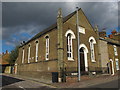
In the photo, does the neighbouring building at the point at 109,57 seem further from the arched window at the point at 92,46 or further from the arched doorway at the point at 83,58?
the arched doorway at the point at 83,58

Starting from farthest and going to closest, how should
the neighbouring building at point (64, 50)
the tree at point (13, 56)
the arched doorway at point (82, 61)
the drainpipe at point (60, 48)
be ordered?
the tree at point (13, 56) < the arched doorway at point (82, 61) < the neighbouring building at point (64, 50) < the drainpipe at point (60, 48)

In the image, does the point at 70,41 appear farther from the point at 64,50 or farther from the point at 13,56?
the point at 13,56

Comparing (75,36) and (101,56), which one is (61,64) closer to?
(75,36)

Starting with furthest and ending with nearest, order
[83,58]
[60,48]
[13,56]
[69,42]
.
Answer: [13,56]
[83,58]
[69,42]
[60,48]

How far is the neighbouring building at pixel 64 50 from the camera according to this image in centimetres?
1336

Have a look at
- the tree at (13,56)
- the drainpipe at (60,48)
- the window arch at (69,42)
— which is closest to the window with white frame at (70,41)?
the window arch at (69,42)

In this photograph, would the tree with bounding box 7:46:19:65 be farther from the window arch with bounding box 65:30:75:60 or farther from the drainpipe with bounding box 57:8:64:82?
the drainpipe with bounding box 57:8:64:82

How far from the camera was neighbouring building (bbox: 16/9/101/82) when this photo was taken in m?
13.4

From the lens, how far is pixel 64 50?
44.9 ft

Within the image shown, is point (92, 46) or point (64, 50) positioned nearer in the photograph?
point (64, 50)

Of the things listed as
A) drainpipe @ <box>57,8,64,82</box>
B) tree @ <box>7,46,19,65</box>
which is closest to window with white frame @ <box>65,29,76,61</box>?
drainpipe @ <box>57,8,64,82</box>

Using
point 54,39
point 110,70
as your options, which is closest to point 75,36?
point 54,39

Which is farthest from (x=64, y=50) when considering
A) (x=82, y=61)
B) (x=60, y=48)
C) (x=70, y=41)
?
(x=82, y=61)

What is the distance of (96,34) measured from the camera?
1959 centimetres
